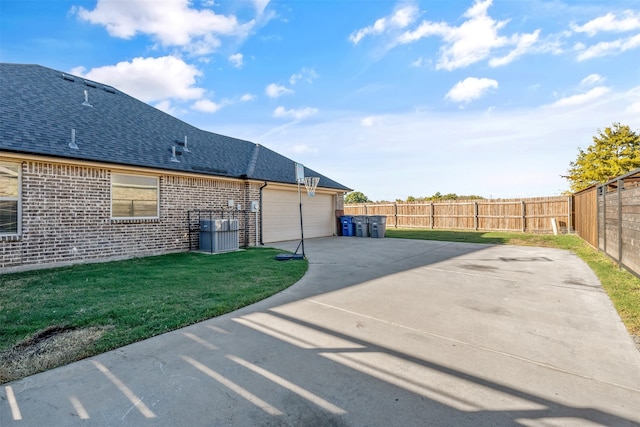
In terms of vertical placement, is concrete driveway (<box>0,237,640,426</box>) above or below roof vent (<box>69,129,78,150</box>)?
below

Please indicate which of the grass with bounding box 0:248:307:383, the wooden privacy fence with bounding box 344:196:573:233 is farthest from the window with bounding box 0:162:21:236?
the wooden privacy fence with bounding box 344:196:573:233

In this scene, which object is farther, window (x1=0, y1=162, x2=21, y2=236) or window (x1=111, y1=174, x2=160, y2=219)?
window (x1=111, y1=174, x2=160, y2=219)

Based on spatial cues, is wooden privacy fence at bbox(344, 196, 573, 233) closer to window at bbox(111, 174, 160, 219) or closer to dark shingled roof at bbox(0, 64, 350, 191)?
dark shingled roof at bbox(0, 64, 350, 191)

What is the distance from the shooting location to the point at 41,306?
460 centimetres

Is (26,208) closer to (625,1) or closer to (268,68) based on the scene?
(268,68)

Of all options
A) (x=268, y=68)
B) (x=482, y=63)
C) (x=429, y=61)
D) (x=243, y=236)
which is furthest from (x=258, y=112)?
(x=482, y=63)

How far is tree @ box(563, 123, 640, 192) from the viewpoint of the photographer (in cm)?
2062

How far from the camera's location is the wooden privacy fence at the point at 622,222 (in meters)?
5.96

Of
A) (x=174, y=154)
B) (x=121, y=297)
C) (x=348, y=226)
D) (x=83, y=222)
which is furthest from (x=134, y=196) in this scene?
(x=348, y=226)

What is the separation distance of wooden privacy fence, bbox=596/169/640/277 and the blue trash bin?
10517 mm

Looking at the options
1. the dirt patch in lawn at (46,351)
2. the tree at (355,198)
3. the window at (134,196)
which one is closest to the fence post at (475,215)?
the window at (134,196)

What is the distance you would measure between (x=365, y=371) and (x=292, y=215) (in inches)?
490

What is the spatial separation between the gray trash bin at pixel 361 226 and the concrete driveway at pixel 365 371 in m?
11.5

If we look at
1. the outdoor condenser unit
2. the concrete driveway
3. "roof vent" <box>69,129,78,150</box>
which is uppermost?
"roof vent" <box>69,129,78,150</box>
